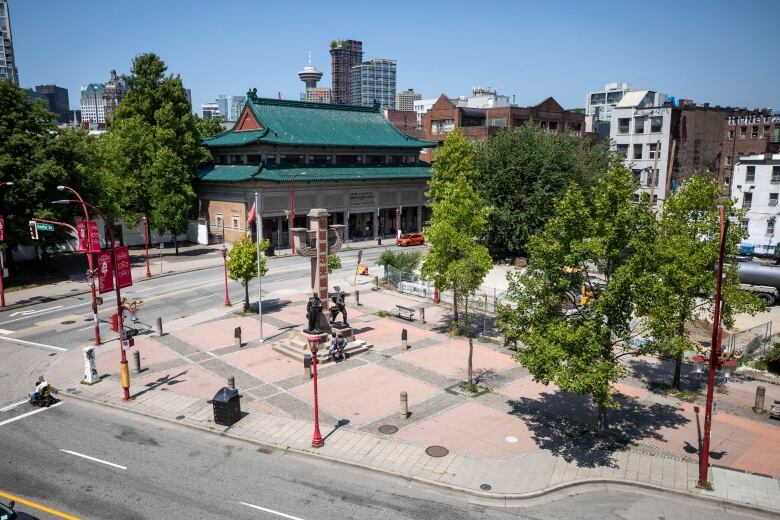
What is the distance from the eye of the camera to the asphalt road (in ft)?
48.3

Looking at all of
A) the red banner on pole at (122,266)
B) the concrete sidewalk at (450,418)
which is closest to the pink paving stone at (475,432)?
the concrete sidewalk at (450,418)

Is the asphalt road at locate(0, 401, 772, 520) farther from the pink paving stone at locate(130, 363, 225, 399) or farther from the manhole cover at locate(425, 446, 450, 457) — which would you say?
the pink paving stone at locate(130, 363, 225, 399)

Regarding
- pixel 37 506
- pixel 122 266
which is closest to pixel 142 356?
pixel 122 266

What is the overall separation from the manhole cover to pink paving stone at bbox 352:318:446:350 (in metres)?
10.2

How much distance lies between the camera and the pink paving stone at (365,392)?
20953 millimetres

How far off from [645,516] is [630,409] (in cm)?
705

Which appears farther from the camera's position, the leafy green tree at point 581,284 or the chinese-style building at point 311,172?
the chinese-style building at point 311,172

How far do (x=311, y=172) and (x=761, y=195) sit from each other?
46105 mm

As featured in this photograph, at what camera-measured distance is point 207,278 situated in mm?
45000

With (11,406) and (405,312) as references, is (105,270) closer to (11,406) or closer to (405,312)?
(11,406)

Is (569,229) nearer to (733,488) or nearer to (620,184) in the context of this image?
(620,184)

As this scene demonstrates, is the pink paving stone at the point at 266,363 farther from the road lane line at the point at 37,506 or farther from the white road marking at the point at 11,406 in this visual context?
the road lane line at the point at 37,506

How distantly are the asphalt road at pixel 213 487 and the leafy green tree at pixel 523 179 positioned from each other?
1357 inches

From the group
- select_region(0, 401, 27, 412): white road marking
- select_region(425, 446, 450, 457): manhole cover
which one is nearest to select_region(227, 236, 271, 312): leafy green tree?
select_region(0, 401, 27, 412): white road marking
